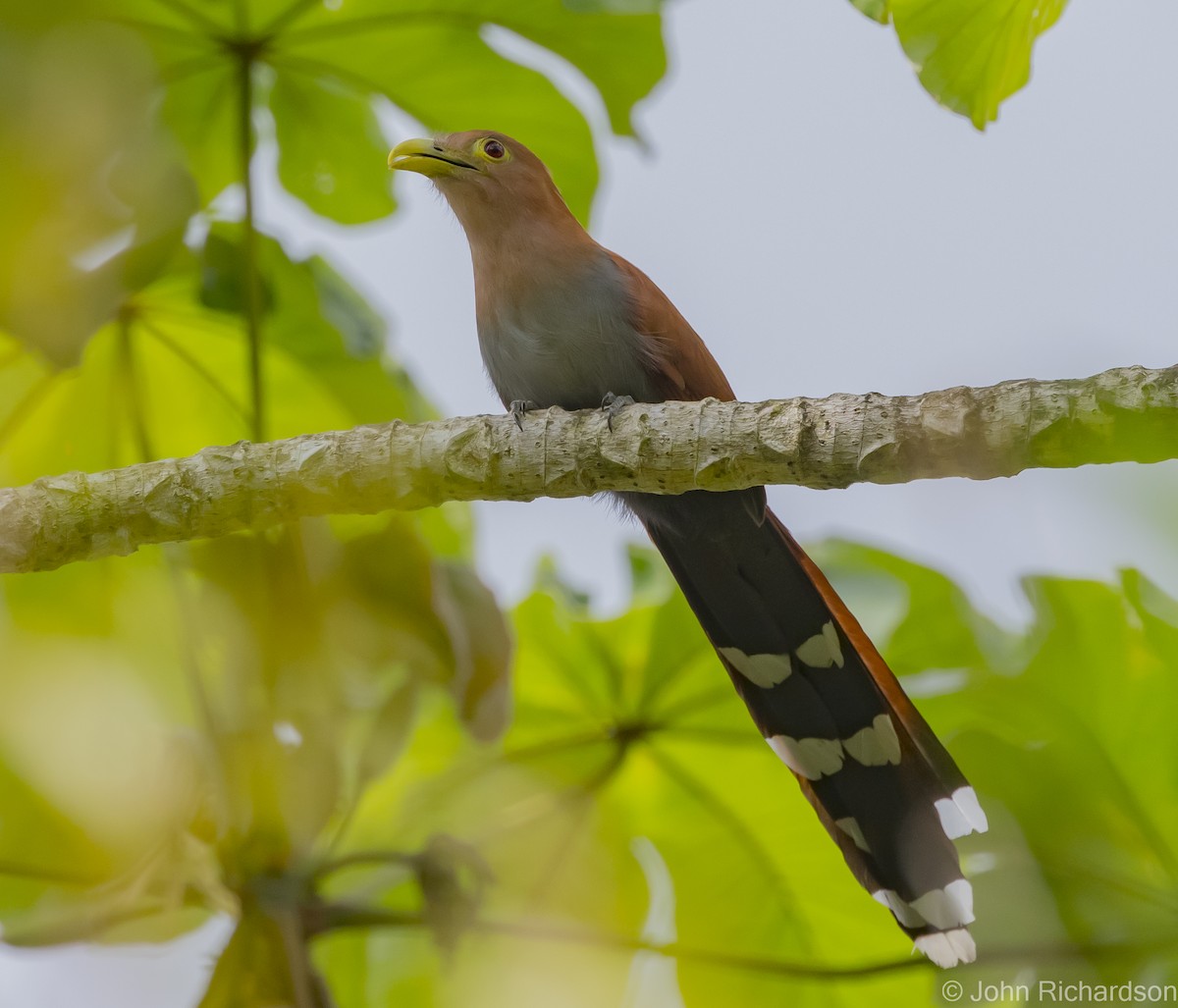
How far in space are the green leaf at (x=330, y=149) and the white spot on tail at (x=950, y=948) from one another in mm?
2054

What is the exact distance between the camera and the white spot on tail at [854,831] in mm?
2113

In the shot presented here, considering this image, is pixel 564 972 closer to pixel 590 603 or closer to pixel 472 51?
pixel 590 603

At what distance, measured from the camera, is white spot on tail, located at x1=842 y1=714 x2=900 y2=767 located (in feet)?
6.96

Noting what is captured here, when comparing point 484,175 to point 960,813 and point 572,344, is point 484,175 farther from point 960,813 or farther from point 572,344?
point 960,813

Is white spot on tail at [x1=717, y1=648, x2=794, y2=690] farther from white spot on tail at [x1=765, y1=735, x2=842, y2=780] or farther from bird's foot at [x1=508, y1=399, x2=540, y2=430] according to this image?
bird's foot at [x1=508, y1=399, x2=540, y2=430]

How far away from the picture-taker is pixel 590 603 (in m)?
2.83

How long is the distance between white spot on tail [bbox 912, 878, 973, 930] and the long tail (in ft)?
0.04

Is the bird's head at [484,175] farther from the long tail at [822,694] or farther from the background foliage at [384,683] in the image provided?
the long tail at [822,694]

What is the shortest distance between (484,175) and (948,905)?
68.8 inches

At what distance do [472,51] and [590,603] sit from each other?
1335 millimetres

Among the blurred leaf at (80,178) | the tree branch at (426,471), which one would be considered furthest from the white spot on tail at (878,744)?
the blurred leaf at (80,178)

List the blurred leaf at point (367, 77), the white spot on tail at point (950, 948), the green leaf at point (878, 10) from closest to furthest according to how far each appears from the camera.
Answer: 1. the green leaf at point (878, 10)
2. the white spot on tail at point (950, 948)
3. the blurred leaf at point (367, 77)

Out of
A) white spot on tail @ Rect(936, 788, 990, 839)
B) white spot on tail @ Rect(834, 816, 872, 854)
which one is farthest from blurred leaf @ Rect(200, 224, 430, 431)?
white spot on tail @ Rect(936, 788, 990, 839)

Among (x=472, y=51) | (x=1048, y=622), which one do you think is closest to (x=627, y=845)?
(x=1048, y=622)
